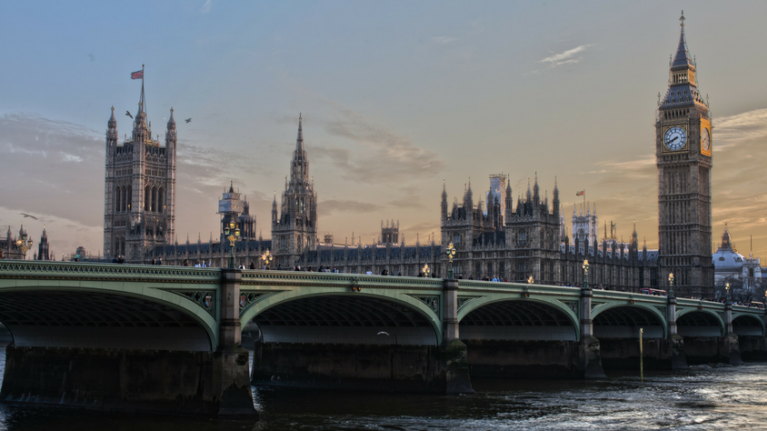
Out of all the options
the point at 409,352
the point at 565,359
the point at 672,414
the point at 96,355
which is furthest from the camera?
the point at 565,359

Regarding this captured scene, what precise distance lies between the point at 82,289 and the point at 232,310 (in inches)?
325

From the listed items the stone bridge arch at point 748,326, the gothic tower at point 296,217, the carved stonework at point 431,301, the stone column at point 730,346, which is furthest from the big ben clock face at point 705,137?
the carved stonework at point 431,301

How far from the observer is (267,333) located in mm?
66312

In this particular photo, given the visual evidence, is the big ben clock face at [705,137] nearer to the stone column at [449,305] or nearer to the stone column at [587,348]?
the stone column at [587,348]

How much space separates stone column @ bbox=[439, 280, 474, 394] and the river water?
3.24 ft

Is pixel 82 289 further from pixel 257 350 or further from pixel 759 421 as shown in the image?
pixel 759 421

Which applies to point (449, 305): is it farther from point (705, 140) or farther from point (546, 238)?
point (705, 140)

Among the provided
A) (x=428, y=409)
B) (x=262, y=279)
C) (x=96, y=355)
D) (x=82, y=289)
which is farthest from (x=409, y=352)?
(x=82, y=289)

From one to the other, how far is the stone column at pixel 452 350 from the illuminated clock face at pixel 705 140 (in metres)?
108

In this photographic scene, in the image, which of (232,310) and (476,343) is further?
(476,343)

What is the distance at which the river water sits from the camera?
46.4 meters

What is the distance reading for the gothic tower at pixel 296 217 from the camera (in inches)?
6555

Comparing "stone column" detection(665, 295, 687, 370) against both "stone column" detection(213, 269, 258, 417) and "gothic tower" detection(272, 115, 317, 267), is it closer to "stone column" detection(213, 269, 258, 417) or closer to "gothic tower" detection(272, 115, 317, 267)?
"stone column" detection(213, 269, 258, 417)

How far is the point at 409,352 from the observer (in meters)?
61.3
